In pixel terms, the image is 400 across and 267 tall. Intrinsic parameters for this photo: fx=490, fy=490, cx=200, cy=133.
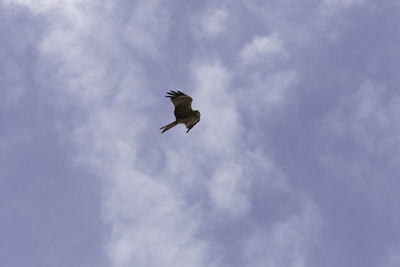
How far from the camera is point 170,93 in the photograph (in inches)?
1614

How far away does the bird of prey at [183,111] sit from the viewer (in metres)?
41.1

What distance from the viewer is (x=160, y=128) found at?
40375 mm

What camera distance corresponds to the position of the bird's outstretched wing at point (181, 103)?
135ft

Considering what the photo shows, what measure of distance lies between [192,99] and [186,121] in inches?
82.3

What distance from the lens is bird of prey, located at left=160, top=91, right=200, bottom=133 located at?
41.1 m

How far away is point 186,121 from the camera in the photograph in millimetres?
42281

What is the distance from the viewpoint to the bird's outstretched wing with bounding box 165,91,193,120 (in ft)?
135

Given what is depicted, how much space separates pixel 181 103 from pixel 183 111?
79 centimetres

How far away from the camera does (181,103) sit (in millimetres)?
41344

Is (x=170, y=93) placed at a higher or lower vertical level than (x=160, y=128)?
higher

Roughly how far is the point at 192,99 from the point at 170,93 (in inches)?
76.5

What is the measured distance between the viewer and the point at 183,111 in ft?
137

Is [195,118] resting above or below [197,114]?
below
